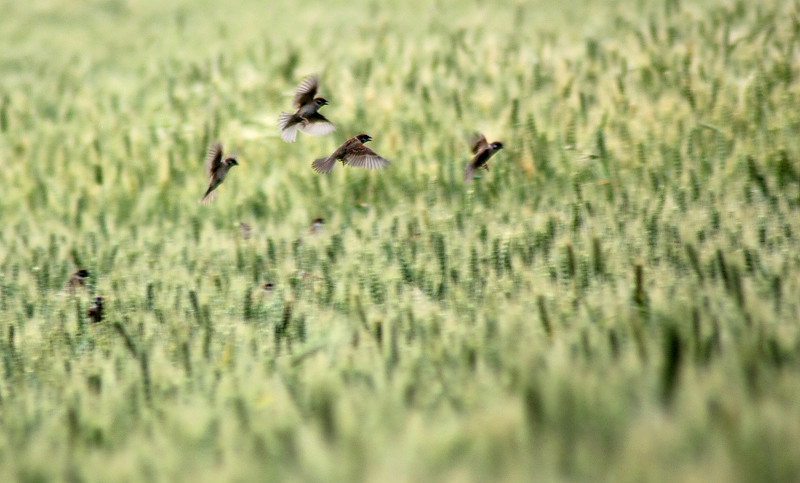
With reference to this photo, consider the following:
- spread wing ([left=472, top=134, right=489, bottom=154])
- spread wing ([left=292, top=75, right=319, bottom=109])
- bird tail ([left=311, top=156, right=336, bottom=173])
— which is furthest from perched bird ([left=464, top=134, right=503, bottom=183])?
spread wing ([left=292, top=75, right=319, bottom=109])

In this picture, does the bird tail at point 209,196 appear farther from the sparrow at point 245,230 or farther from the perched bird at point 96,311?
the perched bird at point 96,311

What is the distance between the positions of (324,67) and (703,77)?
2592 millimetres

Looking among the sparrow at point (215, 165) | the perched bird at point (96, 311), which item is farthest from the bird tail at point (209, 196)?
the perched bird at point (96, 311)

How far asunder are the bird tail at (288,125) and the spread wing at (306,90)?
0.26 feet

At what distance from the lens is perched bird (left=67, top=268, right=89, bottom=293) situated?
3287 millimetres

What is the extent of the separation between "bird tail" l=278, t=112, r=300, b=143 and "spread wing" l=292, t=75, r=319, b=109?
78mm

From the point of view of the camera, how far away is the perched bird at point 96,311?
2.89m

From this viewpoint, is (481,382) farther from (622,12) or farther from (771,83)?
(622,12)

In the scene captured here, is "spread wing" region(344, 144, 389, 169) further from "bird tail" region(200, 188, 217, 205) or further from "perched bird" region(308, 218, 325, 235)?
"bird tail" region(200, 188, 217, 205)

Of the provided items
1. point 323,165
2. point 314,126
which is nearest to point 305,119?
point 314,126

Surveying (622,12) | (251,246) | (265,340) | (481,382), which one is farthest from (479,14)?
(481,382)

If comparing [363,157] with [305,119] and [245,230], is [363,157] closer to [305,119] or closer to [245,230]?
Answer: [305,119]

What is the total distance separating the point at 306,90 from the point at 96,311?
4.56 feet

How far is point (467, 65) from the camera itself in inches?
211
